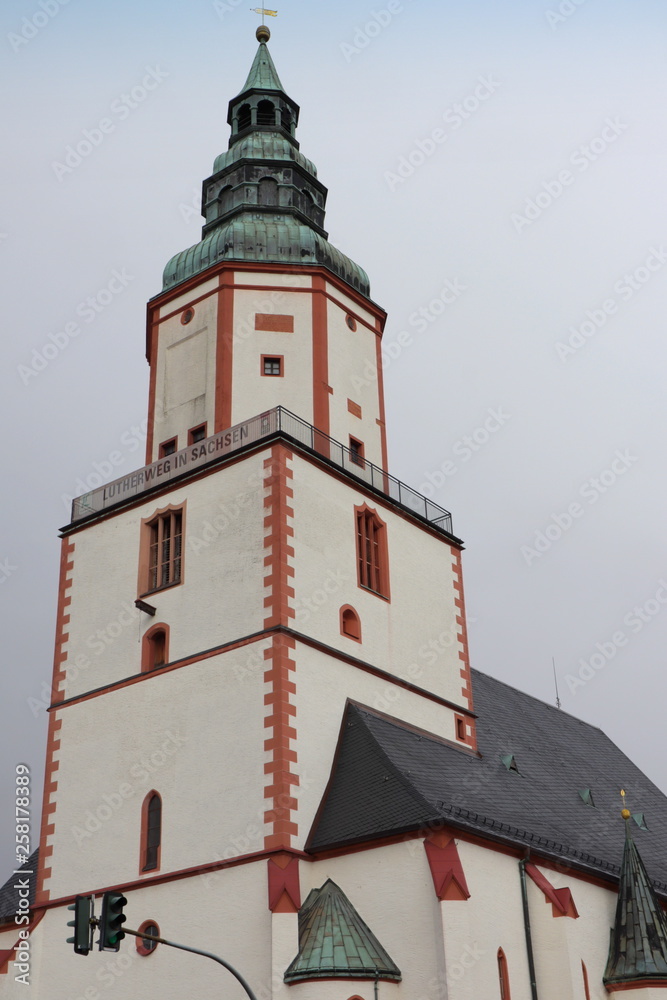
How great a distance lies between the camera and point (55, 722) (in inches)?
1020

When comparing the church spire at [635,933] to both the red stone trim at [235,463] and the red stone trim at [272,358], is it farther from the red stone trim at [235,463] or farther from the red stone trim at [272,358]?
the red stone trim at [272,358]

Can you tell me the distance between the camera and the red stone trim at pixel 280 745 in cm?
2130

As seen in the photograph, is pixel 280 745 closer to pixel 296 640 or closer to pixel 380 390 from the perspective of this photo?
pixel 296 640

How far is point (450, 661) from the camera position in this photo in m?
27.6

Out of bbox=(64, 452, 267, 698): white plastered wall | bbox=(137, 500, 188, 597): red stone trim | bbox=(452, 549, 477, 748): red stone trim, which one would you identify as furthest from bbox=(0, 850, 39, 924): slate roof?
bbox=(452, 549, 477, 748): red stone trim

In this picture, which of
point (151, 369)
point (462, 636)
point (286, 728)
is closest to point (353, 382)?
point (151, 369)

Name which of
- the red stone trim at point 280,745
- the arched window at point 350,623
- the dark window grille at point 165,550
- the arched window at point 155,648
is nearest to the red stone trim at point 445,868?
the red stone trim at point 280,745

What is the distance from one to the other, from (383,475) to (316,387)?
96.5 inches

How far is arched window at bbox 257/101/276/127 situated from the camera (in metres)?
33.3

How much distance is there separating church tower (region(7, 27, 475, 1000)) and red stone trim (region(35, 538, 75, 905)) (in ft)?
0.17

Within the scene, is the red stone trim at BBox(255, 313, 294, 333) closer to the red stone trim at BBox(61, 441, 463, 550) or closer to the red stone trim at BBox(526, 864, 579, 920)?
the red stone trim at BBox(61, 441, 463, 550)

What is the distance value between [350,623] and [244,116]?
50.3ft

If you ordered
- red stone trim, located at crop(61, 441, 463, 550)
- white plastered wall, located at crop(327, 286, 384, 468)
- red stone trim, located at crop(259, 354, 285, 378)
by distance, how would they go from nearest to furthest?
red stone trim, located at crop(61, 441, 463, 550) < red stone trim, located at crop(259, 354, 285, 378) < white plastered wall, located at crop(327, 286, 384, 468)

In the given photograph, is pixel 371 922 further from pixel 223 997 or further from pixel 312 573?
pixel 312 573
